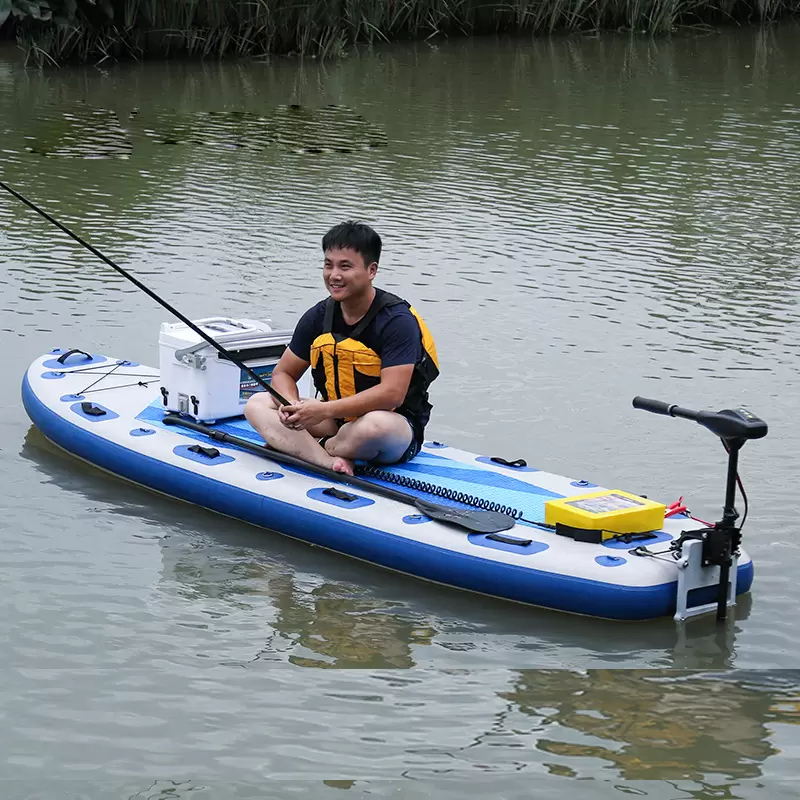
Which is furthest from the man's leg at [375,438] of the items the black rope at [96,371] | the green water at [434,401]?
the black rope at [96,371]

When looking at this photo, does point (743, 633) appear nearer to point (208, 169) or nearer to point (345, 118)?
point (208, 169)

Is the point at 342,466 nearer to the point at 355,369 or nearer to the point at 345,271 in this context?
the point at 355,369

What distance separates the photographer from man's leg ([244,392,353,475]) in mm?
5523

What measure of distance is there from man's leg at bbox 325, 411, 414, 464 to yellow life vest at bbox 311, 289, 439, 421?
78mm

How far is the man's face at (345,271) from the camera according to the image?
17.3 feet

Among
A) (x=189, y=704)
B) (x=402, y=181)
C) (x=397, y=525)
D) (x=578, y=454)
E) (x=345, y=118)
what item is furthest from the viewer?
(x=345, y=118)

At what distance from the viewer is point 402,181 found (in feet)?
37.2

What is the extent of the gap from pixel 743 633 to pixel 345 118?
9637mm

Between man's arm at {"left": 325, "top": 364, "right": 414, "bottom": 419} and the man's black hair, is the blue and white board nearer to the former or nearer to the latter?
man's arm at {"left": 325, "top": 364, "right": 414, "bottom": 419}

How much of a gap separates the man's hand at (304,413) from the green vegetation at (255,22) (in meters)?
11.5

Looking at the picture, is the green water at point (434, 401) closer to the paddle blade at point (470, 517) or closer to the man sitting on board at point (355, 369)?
the paddle blade at point (470, 517)

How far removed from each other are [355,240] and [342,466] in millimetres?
797

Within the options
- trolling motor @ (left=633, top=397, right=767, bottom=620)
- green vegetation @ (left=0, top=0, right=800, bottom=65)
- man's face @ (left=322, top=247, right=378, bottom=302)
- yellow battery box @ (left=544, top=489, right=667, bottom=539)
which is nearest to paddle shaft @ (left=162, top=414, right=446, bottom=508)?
yellow battery box @ (left=544, top=489, right=667, bottom=539)

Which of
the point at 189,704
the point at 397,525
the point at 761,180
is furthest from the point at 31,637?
the point at 761,180
